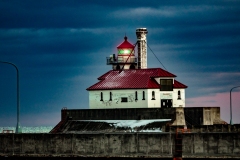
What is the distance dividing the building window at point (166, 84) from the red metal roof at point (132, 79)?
52 centimetres

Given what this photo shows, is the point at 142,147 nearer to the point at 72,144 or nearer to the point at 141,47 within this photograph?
the point at 72,144

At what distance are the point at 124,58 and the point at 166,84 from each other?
9.98 metres

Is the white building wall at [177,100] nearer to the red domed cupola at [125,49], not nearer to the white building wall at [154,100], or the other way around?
the white building wall at [154,100]

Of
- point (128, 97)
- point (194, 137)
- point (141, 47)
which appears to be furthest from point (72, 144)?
point (141, 47)

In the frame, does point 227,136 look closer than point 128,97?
Yes

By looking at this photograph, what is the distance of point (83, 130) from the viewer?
258 ft

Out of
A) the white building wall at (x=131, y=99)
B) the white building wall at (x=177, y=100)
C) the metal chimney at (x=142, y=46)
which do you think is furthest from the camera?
the metal chimney at (x=142, y=46)

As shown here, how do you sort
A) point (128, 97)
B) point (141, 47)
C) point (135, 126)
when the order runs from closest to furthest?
point (135, 126) → point (128, 97) → point (141, 47)

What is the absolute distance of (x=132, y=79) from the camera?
8494 centimetres

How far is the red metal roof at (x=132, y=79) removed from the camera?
274 ft

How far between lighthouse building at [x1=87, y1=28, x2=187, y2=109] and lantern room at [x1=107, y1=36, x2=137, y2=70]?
477 centimetres

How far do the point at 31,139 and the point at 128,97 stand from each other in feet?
73.0

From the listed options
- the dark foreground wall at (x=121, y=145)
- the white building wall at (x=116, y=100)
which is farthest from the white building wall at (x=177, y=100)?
the dark foreground wall at (x=121, y=145)

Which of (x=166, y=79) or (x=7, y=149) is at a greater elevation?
(x=166, y=79)
